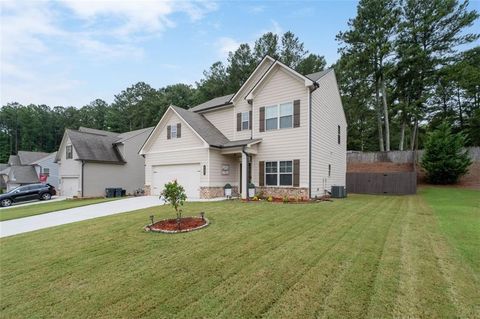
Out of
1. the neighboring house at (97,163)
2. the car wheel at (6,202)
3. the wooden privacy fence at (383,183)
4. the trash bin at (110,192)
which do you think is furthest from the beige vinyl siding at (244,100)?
the car wheel at (6,202)

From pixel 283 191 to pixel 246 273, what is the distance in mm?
10256

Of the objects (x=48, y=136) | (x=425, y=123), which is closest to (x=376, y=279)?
(x=425, y=123)

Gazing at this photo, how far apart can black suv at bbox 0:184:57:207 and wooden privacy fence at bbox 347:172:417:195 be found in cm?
2553

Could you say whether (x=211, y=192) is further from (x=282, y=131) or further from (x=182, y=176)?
(x=282, y=131)

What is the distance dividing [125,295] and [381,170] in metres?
26.4

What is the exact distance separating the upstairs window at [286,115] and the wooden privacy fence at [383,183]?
9882 mm

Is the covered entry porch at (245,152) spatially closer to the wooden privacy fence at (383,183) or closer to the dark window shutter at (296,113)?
the dark window shutter at (296,113)

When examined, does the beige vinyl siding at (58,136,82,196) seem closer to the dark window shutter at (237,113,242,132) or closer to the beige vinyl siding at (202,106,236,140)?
the beige vinyl siding at (202,106,236,140)

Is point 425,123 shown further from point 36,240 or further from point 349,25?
point 36,240

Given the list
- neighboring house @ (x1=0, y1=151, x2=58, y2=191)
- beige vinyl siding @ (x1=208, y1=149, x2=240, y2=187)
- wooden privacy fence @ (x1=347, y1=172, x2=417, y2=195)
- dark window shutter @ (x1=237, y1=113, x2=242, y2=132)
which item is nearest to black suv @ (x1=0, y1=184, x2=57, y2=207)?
neighboring house @ (x1=0, y1=151, x2=58, y2=191)

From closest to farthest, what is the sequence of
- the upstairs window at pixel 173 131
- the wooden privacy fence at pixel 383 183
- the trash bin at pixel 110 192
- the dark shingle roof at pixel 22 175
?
the upstairs window at pixel 173 131
the wooden privacy fence at pixel 383 183
the trash bin at pixel 110 192
the dark shingle roof at pixel 22 175

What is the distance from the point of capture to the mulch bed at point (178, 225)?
22.8 feet

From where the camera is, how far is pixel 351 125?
37.2 m

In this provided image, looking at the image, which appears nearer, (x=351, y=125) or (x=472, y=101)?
(x=472, y=101)
